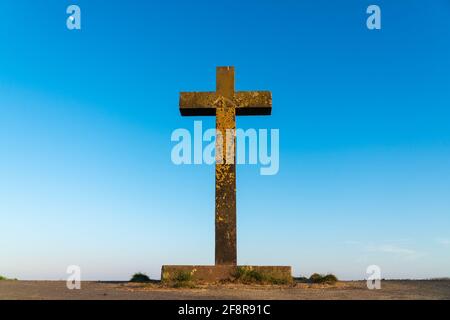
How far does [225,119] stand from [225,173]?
1.29 metres

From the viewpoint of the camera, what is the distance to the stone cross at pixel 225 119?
10453 millimetres

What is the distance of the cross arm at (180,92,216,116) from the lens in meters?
11.3

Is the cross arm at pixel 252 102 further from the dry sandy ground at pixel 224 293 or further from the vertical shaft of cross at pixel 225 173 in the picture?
the dry sandy ground at pixel 224 293

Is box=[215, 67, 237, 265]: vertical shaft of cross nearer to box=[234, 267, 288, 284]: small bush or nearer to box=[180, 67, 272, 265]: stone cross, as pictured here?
box=[180, 67, 272, 265]: stone cross

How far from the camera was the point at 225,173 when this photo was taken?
10805mm

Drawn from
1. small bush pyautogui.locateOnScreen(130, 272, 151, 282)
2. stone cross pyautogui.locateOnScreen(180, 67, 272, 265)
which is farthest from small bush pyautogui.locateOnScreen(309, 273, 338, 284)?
small bush pyautogui.locateOnScreen(130, 272, 151, 282)

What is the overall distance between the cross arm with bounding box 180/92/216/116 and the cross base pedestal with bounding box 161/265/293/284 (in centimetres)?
370

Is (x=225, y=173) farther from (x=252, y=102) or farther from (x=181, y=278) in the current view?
(x=181, y=278)

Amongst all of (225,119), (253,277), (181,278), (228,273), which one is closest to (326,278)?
(253,277)

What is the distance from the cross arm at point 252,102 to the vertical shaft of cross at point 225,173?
0.56 ft

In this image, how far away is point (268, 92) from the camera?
1141 cm
